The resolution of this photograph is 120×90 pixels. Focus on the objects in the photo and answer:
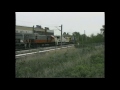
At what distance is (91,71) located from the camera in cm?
926

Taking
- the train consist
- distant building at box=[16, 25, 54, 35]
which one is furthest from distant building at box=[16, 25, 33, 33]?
the train consist

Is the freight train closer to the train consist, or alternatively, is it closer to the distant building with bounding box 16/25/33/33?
the train consist

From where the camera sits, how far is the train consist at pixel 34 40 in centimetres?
3034

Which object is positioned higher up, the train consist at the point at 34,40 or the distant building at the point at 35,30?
the distant building at the point at 35,30

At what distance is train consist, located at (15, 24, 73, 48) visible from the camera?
3034cm

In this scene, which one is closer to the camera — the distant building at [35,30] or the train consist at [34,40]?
the train consist at [34,40]

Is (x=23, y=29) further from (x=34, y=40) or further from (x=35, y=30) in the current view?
(x=35, y=30)

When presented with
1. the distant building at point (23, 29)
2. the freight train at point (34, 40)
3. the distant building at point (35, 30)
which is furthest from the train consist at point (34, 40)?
the distant building at point (35, 30)

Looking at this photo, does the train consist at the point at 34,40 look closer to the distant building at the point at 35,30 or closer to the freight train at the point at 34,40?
the freight train at the point at 34,40

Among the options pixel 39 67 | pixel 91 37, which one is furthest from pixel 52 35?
pixel 39 67

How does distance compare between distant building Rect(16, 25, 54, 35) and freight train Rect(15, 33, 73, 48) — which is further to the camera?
distant building Rect(16, 25, 54, 35)

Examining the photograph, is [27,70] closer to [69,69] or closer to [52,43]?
[69,69]
